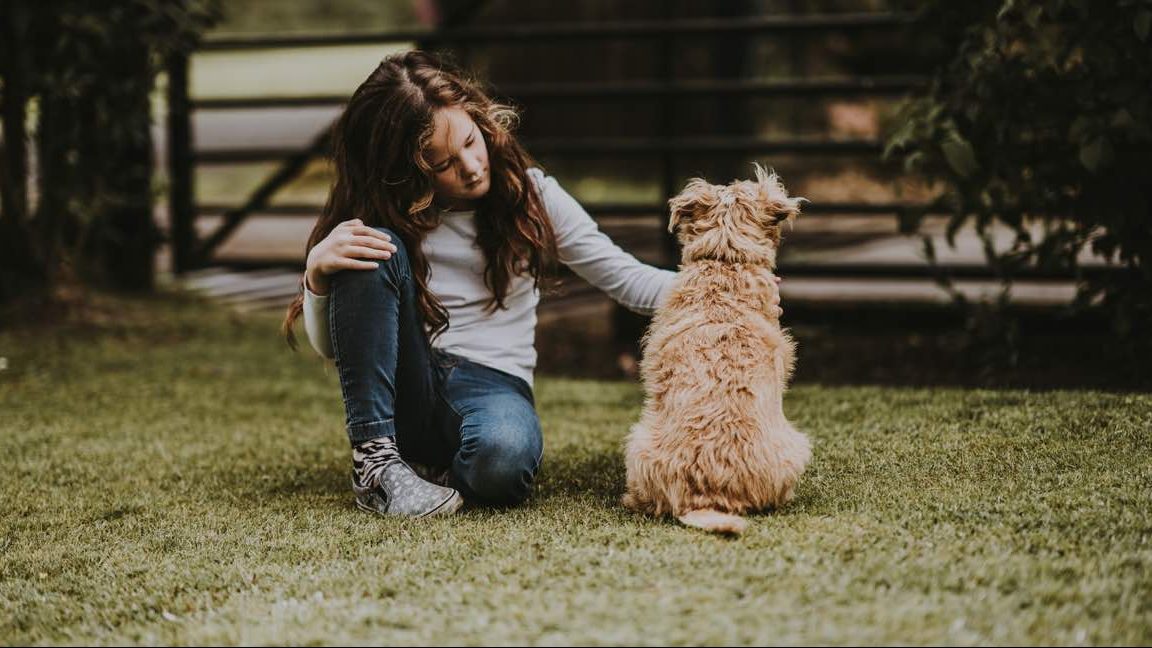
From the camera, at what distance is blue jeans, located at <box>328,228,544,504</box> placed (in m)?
A: 2.76

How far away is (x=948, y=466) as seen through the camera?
2.89 m

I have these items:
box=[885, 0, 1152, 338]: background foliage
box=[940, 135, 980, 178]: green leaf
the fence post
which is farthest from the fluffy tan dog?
the fence post

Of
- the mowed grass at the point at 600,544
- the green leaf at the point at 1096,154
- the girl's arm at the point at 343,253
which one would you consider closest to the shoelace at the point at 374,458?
the mowed grass at the point at 600,544

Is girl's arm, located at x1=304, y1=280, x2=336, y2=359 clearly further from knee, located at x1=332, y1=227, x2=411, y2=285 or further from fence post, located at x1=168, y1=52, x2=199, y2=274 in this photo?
fence post, located at x1=168, y1=52, x2=199, y2=274

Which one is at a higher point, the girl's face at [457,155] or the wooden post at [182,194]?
the girl's face at [457,155]

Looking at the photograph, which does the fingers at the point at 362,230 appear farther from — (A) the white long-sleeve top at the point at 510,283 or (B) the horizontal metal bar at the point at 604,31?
(B) the horizontal metal bar at the point at 604,31

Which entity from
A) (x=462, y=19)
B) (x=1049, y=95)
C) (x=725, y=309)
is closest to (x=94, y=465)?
(x=725, y=309)

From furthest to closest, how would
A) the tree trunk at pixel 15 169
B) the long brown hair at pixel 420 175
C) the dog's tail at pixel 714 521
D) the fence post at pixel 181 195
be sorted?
the fence post at pixel 181 195 → the tree trunk at pixel 15 169 → the long brown hair at pixel 420 175 → the dog's tail at pixel 714 521

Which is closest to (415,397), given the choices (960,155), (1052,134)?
(960,155)

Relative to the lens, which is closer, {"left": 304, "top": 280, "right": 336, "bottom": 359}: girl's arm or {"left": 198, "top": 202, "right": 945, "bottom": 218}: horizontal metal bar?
{"left": 304, "top": 280, "right": 336, "bottom": 359}: girl's arm

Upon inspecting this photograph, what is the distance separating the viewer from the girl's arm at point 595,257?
3039 mm

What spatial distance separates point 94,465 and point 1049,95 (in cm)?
326

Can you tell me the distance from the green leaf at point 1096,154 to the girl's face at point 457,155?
1.86 metres

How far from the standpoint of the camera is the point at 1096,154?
11.5ft
